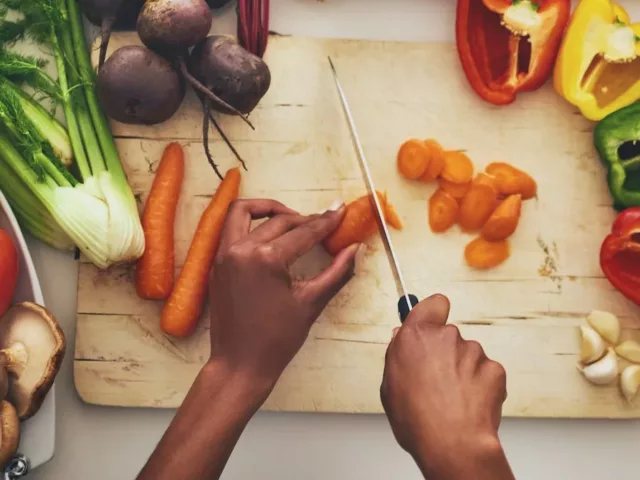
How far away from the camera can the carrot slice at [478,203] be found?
120 centimetres

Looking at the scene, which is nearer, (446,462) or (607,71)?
(446,462)

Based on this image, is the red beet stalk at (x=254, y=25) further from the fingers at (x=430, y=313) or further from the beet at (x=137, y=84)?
the fingers at (x=430, y=313)

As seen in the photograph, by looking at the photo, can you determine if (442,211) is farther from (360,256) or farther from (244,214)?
(244,214)

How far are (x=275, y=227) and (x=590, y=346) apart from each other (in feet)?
1.98

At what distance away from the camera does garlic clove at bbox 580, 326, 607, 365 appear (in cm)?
121

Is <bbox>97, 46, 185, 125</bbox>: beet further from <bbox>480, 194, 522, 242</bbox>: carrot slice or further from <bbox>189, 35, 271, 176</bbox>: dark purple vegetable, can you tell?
<bbox>480, 194, 522, 242</bbox>: carrot slice

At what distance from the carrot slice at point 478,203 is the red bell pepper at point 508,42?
16cm

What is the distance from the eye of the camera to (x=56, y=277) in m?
1.25

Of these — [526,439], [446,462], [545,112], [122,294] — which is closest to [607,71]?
[545,112]

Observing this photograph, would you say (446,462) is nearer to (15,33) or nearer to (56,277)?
(56,277)

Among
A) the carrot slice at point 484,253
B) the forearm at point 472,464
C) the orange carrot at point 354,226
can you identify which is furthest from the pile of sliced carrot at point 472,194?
the forearm at point 472,464

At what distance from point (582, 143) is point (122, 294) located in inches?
35.0

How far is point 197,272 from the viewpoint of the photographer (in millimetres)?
1187

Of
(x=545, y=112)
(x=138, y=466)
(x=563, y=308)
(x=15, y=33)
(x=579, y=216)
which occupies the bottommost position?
(x=138, y=466)
